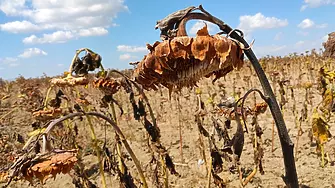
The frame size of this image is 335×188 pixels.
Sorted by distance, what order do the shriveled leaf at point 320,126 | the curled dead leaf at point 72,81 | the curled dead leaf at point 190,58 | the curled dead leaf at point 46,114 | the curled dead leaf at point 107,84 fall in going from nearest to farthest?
the curled dead leaf at point 190,58 → the curled dead leaf at point 72,81 → the curled dead leaf at point 107,84 → the curled dead leaf at point 46,114 → the shriveled leaf at point 320,126

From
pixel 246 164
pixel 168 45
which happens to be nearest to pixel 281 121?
pixel 168 45

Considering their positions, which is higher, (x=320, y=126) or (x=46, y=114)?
(x=46, y=114)

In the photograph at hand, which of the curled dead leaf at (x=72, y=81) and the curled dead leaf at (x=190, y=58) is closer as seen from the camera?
the curled dead leaf at (x=190, y=58)

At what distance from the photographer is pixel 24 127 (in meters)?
7.98

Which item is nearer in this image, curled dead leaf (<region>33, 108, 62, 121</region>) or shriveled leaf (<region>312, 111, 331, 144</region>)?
curled dead leaf (<region>33, 108, 62, 121</region>)

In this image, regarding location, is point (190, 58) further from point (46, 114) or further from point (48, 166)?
point (46, 114)

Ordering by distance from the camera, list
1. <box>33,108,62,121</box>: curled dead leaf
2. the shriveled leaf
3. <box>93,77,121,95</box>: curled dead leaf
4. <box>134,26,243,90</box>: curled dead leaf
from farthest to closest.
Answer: the shriveled leaf → <box>33,108,62,121</box>: curled dead leaf → <box>93,77,121,95</box>: curled dead leaf → <box>134,26,243,90</box>: curled dead leaf

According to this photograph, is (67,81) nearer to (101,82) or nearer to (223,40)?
(101,82)

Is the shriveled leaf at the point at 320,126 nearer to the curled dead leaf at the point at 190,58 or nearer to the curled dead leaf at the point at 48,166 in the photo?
the curled dead leaf at the point at 190,58

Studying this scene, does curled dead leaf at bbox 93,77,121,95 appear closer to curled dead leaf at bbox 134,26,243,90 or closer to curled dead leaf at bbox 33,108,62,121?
curled dead leaf at bbox 33,108,62,121

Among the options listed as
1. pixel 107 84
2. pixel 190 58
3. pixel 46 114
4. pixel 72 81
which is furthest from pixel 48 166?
pixel 46 114

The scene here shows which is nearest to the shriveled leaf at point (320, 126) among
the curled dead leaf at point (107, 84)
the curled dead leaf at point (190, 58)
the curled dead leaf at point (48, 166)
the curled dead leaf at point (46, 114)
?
the curled dead leaf at point (107, 84)

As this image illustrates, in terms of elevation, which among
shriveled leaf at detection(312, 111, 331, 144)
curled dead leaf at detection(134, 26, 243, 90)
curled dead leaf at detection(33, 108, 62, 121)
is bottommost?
→ shriveled leaf at detection(312, 111, 331, 144)

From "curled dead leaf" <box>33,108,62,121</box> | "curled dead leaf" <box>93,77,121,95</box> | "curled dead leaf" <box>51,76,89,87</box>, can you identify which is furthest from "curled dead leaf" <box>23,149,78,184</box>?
"curled dead leaf" <box>33,108,62,121</box>
